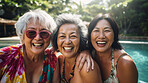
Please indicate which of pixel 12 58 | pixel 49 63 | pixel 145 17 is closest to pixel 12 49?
pixel 12 58

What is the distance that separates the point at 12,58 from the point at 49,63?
800mm

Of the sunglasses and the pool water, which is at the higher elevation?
the sunglasses

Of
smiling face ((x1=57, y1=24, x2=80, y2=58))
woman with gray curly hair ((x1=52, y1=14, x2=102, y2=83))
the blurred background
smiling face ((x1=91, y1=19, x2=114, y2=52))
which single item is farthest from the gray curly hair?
the blurred background

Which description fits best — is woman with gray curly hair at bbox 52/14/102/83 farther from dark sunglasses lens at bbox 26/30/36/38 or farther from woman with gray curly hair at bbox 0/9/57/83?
dark sunglasses lens at bbox 26/30/36/38

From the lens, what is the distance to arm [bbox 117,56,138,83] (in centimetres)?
184

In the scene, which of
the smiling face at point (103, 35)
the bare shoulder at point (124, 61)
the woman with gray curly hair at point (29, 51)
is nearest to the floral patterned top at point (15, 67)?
the woman with gray curly hair at point (29, 51)

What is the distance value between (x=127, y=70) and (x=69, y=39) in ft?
3.81

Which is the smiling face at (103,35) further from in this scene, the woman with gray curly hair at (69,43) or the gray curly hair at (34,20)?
the gray curly hair at (34,20)

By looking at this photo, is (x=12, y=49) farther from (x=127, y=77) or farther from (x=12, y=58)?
(x=127, y=77)

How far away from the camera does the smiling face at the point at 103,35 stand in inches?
82.8

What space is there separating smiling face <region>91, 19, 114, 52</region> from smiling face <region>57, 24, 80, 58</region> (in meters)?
0.38

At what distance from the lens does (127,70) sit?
1.84 metres

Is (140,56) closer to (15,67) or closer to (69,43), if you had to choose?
(69,43)

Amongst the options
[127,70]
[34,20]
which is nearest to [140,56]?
[127,70]
